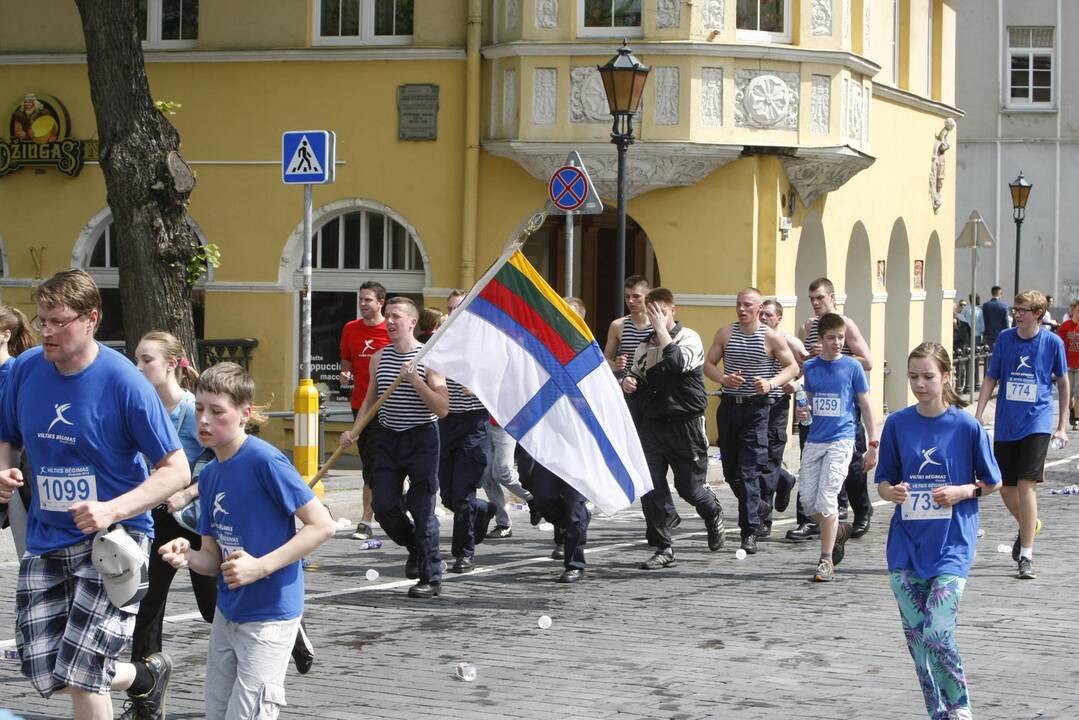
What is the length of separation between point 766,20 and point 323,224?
5.78 metres

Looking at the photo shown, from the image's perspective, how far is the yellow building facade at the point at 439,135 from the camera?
2092 centimetres

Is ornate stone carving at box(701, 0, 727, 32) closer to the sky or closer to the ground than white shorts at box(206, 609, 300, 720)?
closer to the sky

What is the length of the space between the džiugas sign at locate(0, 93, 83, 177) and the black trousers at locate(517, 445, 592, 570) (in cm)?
1255

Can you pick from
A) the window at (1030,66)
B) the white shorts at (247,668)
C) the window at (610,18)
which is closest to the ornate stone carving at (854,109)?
the window at (610,18)

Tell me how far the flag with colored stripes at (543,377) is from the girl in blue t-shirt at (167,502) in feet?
9.05

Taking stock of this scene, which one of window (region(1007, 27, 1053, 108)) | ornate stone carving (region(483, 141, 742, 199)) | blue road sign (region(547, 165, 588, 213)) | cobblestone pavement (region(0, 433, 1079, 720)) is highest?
window (region(1007, 27, 1053, 108))

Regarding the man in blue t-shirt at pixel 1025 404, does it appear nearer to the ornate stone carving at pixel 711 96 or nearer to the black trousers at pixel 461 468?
the black trousers at pixel 461 468

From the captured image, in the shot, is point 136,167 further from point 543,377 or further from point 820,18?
point 820,18

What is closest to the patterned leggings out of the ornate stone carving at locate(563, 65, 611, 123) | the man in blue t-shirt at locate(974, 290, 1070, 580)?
the man in blue t-shirt at locate(974, 290, 1070, 580)

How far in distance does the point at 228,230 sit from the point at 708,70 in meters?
6.11

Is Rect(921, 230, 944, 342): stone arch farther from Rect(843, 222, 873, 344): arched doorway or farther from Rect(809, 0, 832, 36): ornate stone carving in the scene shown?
Rect(809, 0, 832, 36): ornate stone carving

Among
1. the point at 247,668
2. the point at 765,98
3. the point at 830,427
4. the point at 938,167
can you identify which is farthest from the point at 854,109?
the point at 247,668

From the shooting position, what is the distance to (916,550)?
7535mm

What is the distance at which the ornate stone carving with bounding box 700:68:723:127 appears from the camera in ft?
68.4
